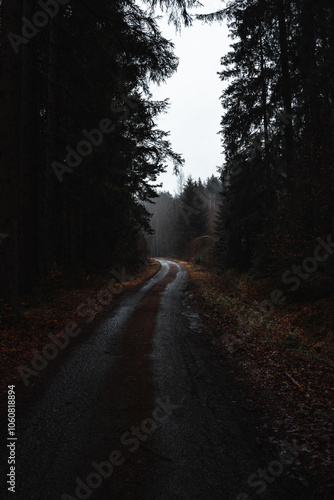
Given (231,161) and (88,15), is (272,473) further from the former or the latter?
(231,161)

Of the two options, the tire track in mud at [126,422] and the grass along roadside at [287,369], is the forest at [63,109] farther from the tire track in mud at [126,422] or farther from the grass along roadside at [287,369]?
the grass along roadside at [287,369]

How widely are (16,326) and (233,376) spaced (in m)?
5.20

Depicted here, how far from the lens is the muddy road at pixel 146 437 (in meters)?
2.76

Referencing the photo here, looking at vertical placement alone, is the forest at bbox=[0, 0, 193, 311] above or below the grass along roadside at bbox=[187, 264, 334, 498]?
above

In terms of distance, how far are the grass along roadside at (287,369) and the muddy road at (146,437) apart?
0.79 feet

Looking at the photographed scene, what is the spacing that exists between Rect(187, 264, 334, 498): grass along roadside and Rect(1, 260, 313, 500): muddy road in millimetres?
241

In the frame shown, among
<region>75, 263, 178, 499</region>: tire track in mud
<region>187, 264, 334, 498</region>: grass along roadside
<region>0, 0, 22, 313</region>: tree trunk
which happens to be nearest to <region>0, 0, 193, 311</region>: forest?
<region>0, 0, 22, 313</region>: tree trunk

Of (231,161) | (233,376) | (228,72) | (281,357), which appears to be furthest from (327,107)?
(233,376)

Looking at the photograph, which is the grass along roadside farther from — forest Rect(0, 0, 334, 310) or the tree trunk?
the tree trunk

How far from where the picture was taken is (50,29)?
36.2 ft

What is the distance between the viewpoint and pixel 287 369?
5.50 m

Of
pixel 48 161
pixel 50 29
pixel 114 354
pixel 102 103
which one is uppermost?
pixel 50 29

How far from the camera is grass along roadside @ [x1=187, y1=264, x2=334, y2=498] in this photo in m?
3.48

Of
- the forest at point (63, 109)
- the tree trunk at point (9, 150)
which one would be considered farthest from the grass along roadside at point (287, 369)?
the forest at point (63, 109)
